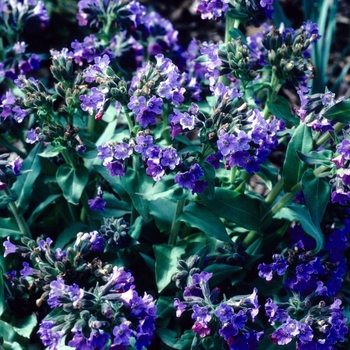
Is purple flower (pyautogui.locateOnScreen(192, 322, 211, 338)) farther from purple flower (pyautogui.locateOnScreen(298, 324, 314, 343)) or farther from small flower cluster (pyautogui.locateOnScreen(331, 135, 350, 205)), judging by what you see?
small flower cluster (pyautogui.locateOnScreen(331, 135, 350, 205))

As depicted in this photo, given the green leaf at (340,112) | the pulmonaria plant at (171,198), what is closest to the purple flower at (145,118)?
the pulmonaria plant at (171,198)

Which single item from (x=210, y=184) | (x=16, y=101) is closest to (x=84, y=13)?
(x=16, y=101)

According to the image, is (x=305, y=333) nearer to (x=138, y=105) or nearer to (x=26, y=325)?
(x=138, y=105)

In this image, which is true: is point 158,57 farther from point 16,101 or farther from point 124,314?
point 124,314

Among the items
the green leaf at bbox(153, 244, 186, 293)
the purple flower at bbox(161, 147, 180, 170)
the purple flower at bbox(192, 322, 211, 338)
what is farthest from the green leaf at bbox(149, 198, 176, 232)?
the purple flower at bbox(192, 322, 211, 338)

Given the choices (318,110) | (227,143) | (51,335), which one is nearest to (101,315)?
(51,335)
